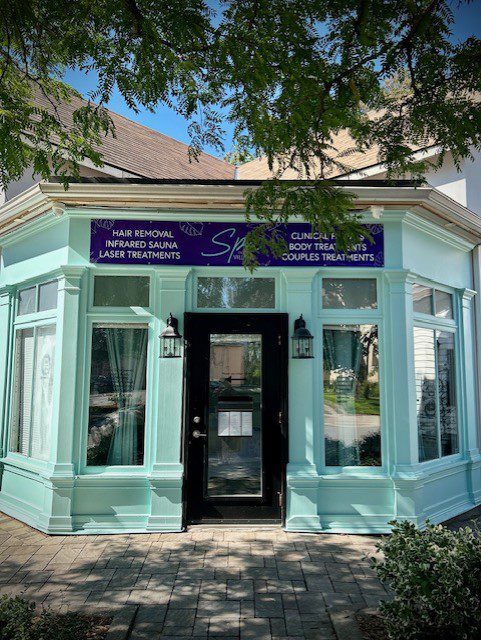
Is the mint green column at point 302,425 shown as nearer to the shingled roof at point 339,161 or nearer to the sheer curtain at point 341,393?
the sheer curtain at point 341,393

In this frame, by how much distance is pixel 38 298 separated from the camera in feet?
22.1

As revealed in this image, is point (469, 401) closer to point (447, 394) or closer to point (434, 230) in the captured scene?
point (447, 394)

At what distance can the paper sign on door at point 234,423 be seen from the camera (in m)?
5.93

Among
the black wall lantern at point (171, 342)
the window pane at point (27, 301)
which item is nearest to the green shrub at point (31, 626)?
the black wall lantern at point (171, 342)

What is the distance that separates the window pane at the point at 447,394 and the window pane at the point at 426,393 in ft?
0.80

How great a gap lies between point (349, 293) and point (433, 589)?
12.2 ft

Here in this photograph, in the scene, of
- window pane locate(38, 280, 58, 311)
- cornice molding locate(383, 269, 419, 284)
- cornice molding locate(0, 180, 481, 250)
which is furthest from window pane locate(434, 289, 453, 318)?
window pane locate(38, 280, 58, 311)

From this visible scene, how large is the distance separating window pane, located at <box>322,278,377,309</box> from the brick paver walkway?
106 inches

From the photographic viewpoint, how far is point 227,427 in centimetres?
593

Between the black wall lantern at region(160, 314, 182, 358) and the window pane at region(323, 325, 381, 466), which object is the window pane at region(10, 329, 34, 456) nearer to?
the black wall lantern at region(160, 314, 182, 358)

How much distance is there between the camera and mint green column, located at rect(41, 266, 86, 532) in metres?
5.66

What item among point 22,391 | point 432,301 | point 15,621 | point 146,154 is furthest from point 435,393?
point 146,154

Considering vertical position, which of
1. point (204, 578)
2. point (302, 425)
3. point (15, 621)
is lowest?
point (204, 578)

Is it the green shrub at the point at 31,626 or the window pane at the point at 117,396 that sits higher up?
the window pane at the point at 117,396
